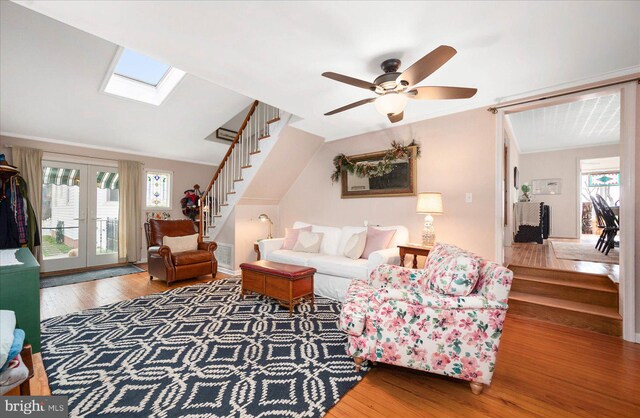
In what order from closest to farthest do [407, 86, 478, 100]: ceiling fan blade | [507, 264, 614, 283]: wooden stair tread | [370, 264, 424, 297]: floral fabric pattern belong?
[407, 86, 478, 100]: ceiling fan blade
[370, 264, 424, 297]: floral fabric pattern
[507, 264, 614, 283]: wooden stair tread

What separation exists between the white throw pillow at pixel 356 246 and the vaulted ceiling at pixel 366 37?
191 cm

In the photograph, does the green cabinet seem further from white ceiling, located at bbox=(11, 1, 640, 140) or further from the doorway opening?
the doorway opening

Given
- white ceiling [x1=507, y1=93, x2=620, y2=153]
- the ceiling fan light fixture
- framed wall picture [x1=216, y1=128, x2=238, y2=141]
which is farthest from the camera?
framed wall picture [x1=216, y1=128, x2=238, y2=141]

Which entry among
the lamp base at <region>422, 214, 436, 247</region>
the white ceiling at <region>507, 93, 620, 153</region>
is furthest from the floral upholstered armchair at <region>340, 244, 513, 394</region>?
the white ceiling at <region>507, 93, 620, 153</region>

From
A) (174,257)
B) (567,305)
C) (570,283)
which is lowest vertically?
(567,305)

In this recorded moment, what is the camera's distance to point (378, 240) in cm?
365

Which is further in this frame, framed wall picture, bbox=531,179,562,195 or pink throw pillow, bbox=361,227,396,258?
framed wall picture, bbox=531,179,562,195

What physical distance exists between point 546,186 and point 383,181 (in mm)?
5794

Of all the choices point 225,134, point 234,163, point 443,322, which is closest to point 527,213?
point 443,322

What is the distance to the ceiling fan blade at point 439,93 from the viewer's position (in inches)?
84.0

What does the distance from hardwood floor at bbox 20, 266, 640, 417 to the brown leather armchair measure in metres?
2.11

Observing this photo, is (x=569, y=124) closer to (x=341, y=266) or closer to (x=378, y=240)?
(x=378, y=240)

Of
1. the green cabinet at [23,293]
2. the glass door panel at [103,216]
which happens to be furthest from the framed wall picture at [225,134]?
the green cabinet at [23,293]

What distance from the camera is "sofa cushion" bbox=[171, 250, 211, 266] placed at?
407 cm
